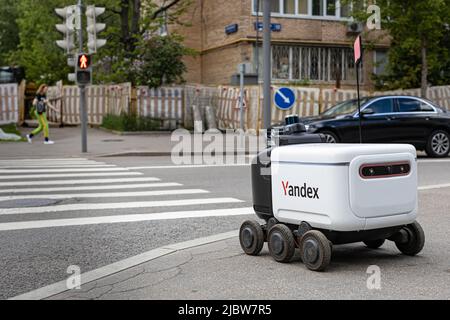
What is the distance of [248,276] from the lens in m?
5.64

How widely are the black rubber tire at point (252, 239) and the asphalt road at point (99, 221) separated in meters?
1.08

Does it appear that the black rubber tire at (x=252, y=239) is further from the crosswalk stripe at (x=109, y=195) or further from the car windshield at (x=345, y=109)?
the car windshield at (x=345, y=109)

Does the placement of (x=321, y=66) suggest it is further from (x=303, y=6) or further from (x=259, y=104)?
(x=259, y=104)

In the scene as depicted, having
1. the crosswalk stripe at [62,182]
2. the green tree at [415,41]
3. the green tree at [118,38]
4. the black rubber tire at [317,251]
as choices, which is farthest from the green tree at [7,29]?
the black rubber tire at [317,251]

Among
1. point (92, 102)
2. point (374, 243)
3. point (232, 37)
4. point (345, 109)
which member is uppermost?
point (232, 37)

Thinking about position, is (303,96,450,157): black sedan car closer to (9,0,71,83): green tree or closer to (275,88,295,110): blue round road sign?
(275,88,295,110): blue round road sign

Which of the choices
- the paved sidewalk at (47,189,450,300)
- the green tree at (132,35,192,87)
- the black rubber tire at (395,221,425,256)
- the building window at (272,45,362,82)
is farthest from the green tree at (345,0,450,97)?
the paved sidewalk at (47,189,450,300)

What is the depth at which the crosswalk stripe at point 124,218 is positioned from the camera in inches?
327

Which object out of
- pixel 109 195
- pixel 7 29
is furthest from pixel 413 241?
pixel 7 29

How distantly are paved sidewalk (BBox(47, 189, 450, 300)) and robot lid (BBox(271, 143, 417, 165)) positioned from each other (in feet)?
3.06

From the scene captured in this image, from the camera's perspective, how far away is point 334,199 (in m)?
5.63

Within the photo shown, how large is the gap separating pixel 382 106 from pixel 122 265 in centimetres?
1297

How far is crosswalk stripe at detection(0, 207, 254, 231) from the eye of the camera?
27.2 ft
